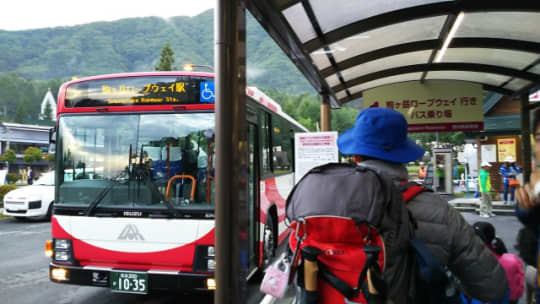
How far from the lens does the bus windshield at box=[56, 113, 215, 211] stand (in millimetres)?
4477

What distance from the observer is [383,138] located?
5.85ft

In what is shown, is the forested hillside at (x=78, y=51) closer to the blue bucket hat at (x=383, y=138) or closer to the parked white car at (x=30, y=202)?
the parked white car at (x=30, y=202)

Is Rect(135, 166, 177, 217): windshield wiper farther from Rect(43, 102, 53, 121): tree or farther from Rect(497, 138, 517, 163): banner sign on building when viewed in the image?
Rect(43, 102, 53, 121): tree

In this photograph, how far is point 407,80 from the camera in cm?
920

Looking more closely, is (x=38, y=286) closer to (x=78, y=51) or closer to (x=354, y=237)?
(x=354, y=237)

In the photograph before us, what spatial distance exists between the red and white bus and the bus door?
1276mm

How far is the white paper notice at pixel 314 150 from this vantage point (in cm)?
700

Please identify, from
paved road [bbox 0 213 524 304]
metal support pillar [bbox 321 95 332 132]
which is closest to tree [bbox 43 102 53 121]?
paved road [bbox 0 213 524 304]

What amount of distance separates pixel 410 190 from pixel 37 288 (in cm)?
656

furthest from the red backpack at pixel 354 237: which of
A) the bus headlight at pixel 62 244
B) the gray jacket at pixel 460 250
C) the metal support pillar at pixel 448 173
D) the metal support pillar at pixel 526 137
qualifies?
the metal support pillar at pixel 448 173

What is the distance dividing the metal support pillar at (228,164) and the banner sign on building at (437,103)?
6939mm

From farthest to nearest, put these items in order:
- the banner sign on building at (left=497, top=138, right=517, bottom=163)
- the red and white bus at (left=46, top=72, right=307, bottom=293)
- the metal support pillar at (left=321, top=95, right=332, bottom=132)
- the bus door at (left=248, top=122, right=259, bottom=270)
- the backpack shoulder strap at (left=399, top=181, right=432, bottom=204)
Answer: the banner sign on building at (left=497, top=138, right=517, bottom=163), the metal support pillar at (left=321, top=95, right=332, bottom=132), the bus door at (left=248, top=122, right=259, bottom=270), the red and white bus at (left=46, top=72, right=307, bottom=293), the backpack shoulder strap at (left=399, top=181, right=432, bottom=204)

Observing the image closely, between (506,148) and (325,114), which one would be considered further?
(506,148)

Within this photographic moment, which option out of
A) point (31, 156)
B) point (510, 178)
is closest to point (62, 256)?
point (510, 178)
